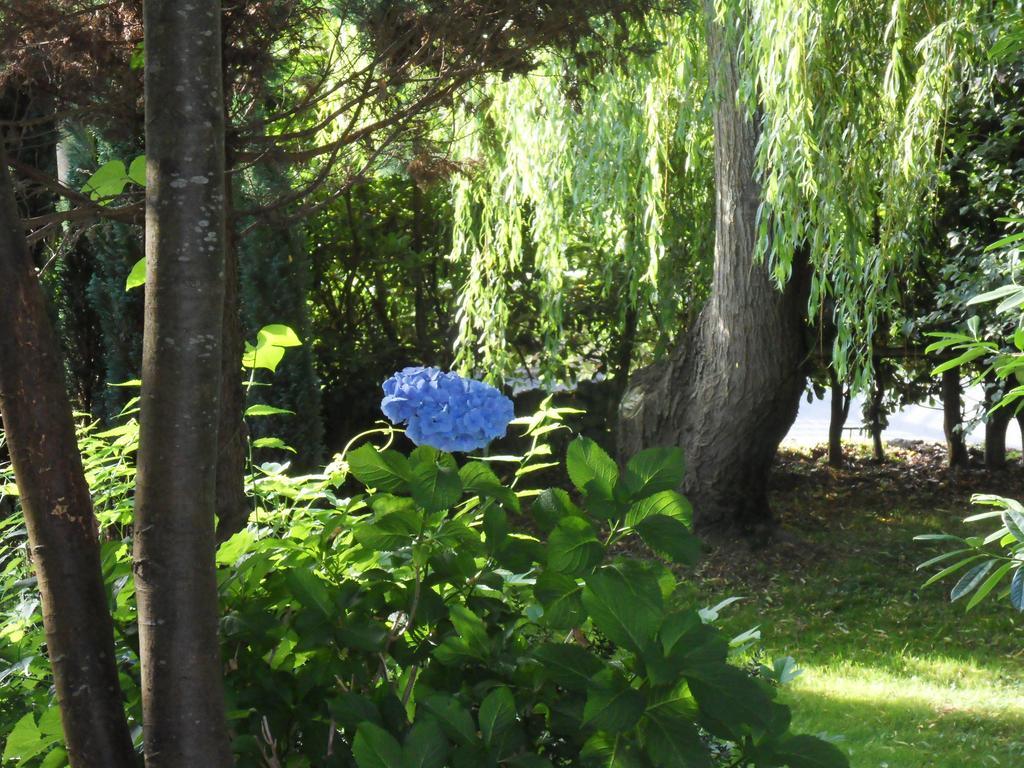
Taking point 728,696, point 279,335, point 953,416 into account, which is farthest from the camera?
point 953,416

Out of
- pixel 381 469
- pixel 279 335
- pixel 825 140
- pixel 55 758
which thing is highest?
pixel 825 140

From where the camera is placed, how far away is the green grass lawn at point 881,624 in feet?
13.6

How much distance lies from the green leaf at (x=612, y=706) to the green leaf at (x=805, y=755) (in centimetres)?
27

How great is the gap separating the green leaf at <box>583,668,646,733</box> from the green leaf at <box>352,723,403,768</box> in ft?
0.88

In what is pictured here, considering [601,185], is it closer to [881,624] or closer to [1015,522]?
[881,624]

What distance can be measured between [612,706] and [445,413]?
57cm

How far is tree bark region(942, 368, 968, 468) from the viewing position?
916 centimetres

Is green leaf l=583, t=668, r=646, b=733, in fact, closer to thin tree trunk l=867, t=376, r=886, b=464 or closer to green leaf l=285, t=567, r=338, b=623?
green leaf l=285, t=567, r=338, b=623

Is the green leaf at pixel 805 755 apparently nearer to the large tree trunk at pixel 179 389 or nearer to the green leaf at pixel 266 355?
the large tree trunk at pixel 179 389

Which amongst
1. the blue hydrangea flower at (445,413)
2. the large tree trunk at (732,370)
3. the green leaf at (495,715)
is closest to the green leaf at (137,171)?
the blue hydrangea flower at (445,413)

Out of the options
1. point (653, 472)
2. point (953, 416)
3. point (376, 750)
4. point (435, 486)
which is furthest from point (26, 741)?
point (953, 416)

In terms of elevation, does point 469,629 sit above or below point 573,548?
below

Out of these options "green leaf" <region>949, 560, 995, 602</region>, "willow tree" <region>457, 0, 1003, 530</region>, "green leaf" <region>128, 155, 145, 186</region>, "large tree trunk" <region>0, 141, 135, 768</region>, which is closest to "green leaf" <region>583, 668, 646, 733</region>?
"large tree trunk" <region>0, 141, 135, 768</region>

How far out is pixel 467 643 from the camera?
1.79 meters
